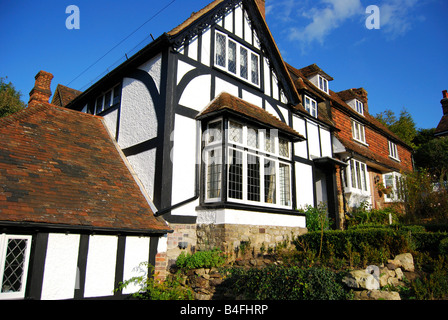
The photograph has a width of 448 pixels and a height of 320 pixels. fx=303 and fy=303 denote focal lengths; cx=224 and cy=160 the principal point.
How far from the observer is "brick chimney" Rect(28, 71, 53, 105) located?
1309 centimetres

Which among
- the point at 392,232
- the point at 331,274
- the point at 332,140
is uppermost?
the point at 332,140

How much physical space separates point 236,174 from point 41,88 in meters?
9.66

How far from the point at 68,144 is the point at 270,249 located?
710 centimetres

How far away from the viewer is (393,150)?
24203mm

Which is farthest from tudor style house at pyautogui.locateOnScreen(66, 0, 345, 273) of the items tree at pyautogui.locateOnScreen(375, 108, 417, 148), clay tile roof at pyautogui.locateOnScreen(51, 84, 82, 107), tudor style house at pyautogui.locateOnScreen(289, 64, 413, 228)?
tree at pyautogui.locateOnScreen(375, 108, 417, 148)

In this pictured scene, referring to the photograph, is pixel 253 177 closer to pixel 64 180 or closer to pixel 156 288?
pixel 156 288

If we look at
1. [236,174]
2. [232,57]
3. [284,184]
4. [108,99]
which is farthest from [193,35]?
[284,184]

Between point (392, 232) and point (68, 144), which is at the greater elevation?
point (68, 144)

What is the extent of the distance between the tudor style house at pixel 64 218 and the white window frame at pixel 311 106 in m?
9.73

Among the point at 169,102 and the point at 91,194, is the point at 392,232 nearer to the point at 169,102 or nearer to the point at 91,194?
the point at 169,102
